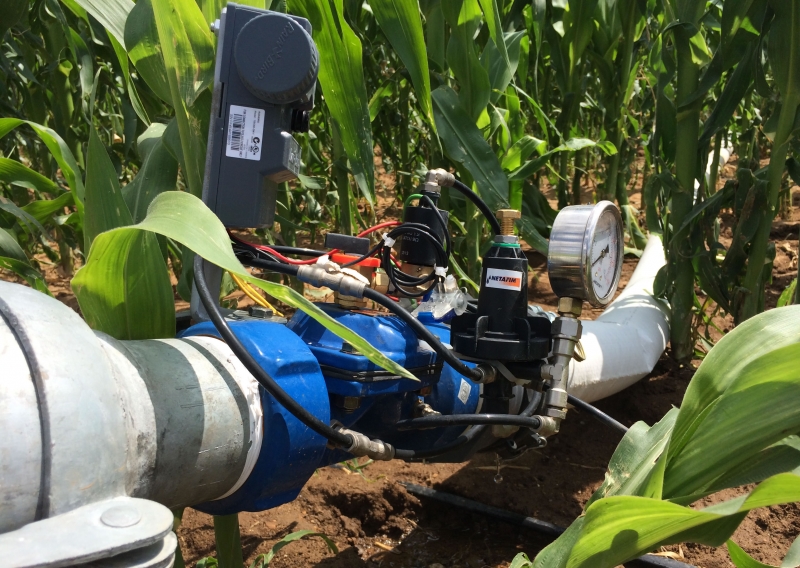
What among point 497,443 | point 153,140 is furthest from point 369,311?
point 153,140

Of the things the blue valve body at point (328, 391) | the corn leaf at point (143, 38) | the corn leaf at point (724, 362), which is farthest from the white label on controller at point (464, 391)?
the corn leaf at point (143, 38)

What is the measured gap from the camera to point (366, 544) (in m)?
1.30

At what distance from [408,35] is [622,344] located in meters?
0.74

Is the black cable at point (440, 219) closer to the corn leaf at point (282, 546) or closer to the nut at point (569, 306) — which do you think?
the nut at point (569, 306)

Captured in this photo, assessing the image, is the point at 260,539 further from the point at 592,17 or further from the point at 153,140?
the point at 592,17

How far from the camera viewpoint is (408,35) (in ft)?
3.90

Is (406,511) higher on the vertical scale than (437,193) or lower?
lower

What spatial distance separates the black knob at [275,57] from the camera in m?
0.64

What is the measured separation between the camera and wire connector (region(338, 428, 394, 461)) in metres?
0.69

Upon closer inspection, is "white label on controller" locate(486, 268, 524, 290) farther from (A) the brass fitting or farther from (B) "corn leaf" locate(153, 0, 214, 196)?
(B) "corn leaf" locate(153, 0, 214, 196)

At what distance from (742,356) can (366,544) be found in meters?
0.87

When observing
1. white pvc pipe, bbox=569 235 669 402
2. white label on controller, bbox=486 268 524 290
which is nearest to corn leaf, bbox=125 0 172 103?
white label on controller, bbox=486 268 524 290

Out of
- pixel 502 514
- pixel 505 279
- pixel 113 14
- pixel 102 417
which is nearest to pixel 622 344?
pixel 502 514

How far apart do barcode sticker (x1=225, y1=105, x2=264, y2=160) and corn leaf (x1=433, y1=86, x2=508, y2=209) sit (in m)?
0.79
